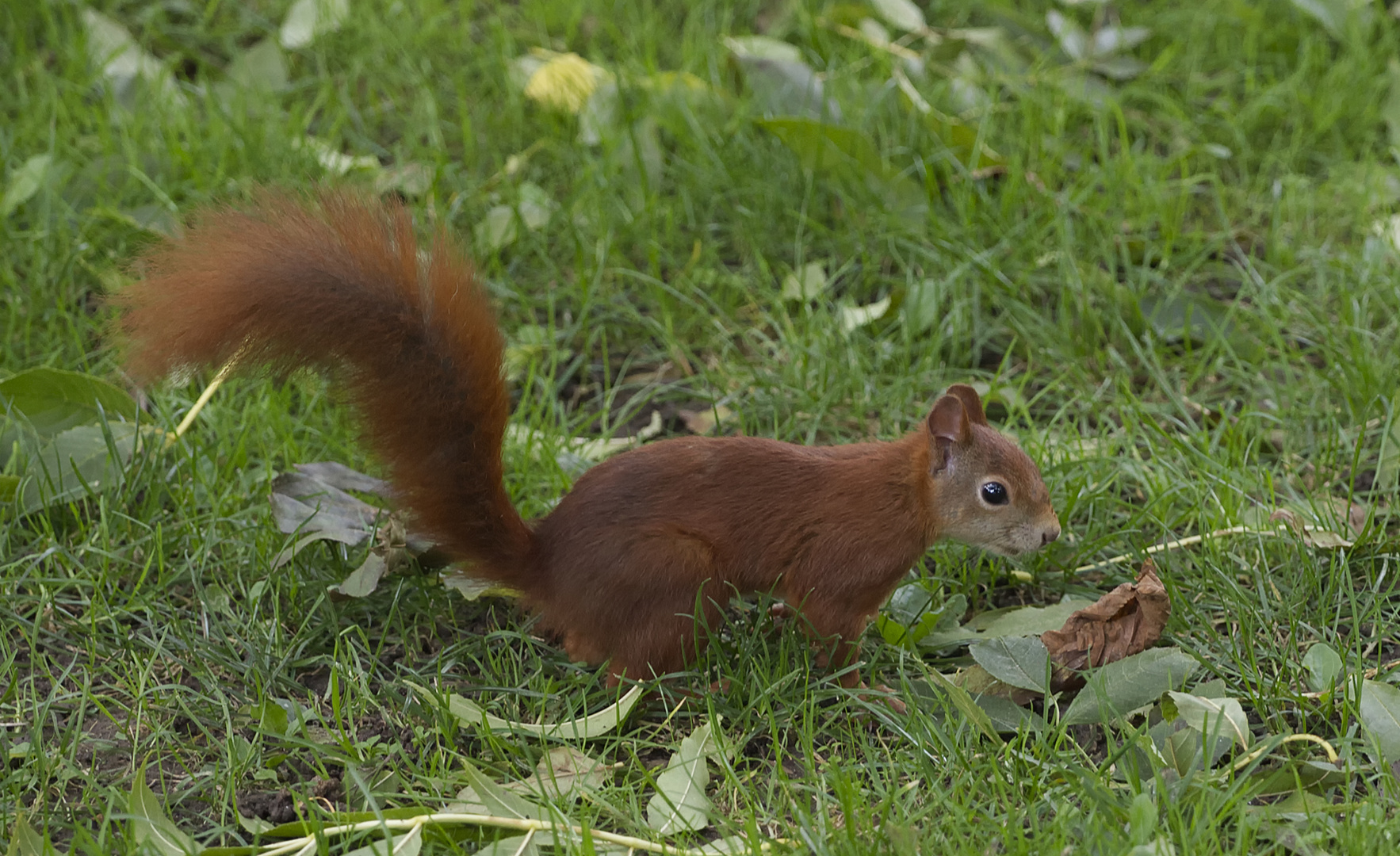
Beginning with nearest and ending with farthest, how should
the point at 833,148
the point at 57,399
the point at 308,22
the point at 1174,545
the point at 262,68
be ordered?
the point at 1174,545 < the point at 57,399 < the point at 833,148 < the point at 262,68 < the point at 308,22

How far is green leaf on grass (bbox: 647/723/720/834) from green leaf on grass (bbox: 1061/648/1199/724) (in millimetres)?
430

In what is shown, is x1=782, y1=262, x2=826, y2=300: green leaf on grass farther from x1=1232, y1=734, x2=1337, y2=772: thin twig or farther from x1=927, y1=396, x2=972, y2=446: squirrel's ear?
x1=1232, y1=734, x2=1337, y2=772: thin twig

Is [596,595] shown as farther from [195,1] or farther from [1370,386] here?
[195,1]

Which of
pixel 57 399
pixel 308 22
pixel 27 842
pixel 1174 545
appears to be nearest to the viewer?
pixel 27 842

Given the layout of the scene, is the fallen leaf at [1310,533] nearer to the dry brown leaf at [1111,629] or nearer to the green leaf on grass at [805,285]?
the dry brown leaf at [1111,629]

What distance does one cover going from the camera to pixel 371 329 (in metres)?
1.68

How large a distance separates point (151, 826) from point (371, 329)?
24.0 inches

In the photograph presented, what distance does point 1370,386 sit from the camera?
234 cm

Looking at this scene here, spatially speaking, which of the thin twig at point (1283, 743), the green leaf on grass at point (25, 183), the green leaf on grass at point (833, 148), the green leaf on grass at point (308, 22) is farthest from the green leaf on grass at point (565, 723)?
the green leaf on grass at point (308, 22)

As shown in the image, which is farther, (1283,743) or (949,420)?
(949,420)

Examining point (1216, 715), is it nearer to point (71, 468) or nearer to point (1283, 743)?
point (1283, 743)

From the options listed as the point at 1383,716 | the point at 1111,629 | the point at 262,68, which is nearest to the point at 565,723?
the point at 1111,629

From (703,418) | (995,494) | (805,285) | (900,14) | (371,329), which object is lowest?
(703,418)

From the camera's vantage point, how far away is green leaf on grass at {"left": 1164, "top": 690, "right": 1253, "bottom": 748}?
63.7 inches
